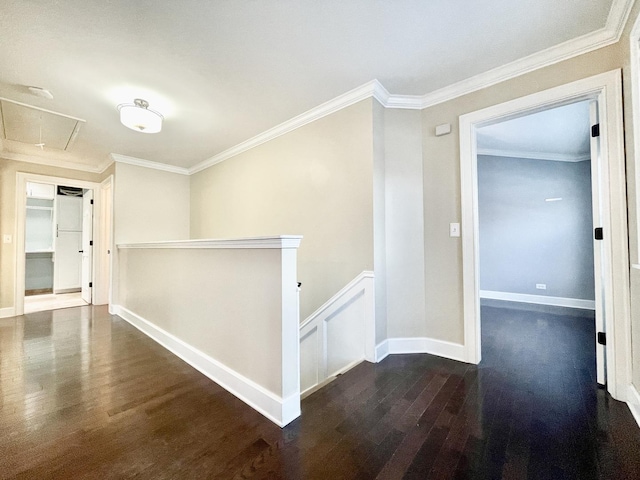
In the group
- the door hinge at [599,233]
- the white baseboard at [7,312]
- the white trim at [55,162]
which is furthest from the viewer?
the white trim at [55,162]

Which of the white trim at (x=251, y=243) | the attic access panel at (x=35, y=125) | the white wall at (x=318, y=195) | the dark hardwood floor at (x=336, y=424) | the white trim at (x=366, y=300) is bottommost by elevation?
the dark hardwood floor at (x=336, y=424)

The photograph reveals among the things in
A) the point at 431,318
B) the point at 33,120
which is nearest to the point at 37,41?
the point at 33,120

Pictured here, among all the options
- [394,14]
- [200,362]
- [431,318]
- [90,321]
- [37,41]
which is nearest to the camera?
[394,14]

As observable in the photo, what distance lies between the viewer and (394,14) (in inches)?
63.6

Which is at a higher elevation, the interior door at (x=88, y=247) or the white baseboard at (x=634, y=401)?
the interior door at (x=88, y=247)

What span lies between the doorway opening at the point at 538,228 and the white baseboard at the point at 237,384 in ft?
7.94

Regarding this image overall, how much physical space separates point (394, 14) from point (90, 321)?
4.86 m

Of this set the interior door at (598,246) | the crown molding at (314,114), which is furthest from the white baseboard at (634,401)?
the crown molding at (314,114)

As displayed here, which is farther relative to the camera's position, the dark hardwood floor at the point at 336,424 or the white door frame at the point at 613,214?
the white door frame at the point at 613,214

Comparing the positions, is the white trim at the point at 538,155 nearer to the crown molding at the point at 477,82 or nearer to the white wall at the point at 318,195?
the crown molding at the point at 477,82

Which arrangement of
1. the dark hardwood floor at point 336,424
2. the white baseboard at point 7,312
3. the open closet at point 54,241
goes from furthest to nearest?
the open closet at point 54,241, the white baseboard at point 7,312, the dark hardwood floor at point 336,424

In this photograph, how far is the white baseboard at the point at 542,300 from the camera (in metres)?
4.04

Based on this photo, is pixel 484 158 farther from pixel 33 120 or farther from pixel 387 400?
pixel 33 120

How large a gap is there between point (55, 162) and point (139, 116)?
10.2ft
